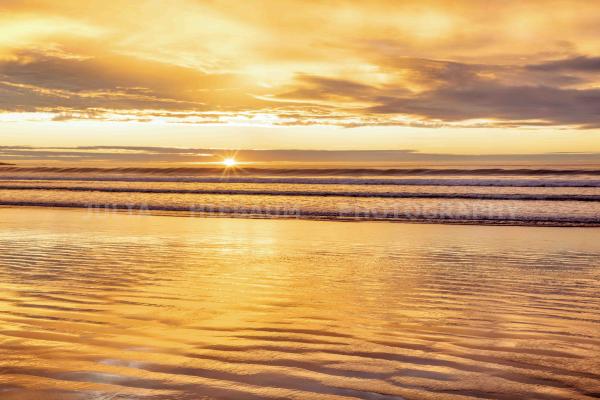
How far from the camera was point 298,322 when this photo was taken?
6.04 metres

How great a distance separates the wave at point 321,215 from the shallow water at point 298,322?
22.3 ft

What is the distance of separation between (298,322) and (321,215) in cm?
1600

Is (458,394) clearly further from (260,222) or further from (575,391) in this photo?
(260,222)

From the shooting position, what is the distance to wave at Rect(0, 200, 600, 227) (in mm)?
19312

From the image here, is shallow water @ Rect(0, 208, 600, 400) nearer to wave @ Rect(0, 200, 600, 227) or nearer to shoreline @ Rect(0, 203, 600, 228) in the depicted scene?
shoreline @ Rect(0, 203, 600, 228)

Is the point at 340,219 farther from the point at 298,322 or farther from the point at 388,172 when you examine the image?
the point at 388,172

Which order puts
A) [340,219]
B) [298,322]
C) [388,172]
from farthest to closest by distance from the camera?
1. [388,172]
2. [340,219]
3. [298,322]

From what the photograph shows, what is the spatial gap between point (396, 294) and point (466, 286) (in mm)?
1163

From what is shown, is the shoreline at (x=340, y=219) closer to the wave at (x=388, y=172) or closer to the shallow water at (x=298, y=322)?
the shallow water at (x=298, y=322)

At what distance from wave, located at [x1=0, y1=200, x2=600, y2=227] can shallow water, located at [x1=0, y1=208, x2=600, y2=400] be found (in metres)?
6.79

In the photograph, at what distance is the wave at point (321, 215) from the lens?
760 inches

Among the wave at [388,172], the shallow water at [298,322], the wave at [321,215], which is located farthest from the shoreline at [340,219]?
the wave at [388,172]

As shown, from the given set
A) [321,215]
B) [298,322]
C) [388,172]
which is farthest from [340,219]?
[388,172]

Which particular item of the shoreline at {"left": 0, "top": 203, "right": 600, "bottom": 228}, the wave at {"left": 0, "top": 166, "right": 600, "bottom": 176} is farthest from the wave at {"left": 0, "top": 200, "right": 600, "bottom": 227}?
the wave at {"left": 0, "top": 166, "right": 600, "bottom": 176}
